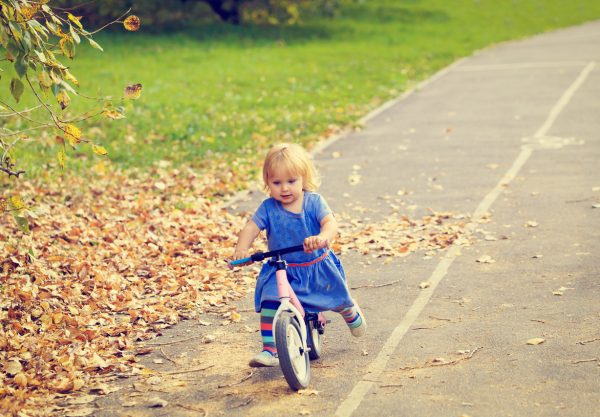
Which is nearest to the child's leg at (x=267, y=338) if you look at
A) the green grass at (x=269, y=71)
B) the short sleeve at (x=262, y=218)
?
the short sleeve at (x=262, y=218)

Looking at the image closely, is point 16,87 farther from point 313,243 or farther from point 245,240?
point 313,243

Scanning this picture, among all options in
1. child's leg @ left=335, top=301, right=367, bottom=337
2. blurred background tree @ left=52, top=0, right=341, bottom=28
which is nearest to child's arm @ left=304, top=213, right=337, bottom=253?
child's leg @ left=335, top=301, right=367, bottom=337

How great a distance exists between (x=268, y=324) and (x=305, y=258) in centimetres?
53

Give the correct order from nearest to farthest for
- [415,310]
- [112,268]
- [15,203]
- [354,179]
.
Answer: [15,203] → [415,310] → [112,268] → [354,179]

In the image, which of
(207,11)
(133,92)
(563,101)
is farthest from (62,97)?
(207,11)

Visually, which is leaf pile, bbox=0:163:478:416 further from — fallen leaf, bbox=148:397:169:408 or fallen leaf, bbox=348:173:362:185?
fallen leaf, bbox=348:173:362:185

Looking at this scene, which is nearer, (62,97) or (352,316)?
(62,97)

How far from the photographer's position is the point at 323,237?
20.5 ft

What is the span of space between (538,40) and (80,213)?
23.9m

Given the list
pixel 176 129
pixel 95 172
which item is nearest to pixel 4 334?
pixel 95 172

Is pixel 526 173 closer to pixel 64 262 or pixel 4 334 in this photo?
pixel 64 262

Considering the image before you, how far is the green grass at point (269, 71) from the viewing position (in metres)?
16.8

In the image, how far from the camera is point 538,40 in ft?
106

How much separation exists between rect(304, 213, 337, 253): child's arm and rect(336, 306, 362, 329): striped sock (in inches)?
25.9
